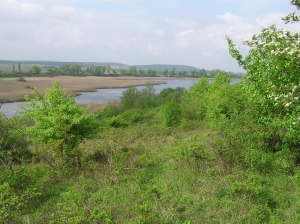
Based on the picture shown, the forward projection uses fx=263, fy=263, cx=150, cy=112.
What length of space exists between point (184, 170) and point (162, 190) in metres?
1.79

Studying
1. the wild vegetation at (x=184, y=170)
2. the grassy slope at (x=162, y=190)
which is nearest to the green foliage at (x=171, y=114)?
the wild vegetation at (x=184, y=170)

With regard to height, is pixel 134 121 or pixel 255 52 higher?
pixel 255 52

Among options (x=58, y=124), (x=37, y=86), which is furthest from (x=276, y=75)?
(x=37, y=86)

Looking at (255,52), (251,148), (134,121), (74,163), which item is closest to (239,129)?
(251,148)

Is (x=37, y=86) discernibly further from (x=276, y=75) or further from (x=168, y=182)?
(x=276, y=75)

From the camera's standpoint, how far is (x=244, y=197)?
6.48 meters

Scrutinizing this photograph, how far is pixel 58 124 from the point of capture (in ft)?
34.3

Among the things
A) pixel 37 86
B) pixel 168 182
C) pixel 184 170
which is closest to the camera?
pixel 168 182

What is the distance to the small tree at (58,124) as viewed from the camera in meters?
10.3

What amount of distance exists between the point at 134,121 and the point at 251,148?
18.8m

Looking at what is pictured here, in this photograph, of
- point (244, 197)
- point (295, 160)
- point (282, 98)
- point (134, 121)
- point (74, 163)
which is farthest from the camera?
point (134, 121)

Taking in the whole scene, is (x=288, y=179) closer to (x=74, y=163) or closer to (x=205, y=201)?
(x=205, y=201)

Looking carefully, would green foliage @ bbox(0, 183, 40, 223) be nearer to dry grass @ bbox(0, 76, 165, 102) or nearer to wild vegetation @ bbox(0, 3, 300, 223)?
wild vegetation @ bbox(0, 3, 300, 223)

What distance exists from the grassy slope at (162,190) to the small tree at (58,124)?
3.16ft
